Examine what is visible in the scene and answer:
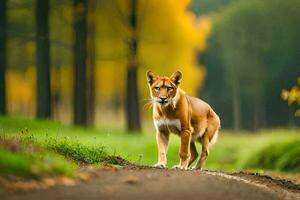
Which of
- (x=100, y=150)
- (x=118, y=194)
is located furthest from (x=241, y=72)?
(x=118, y=194)

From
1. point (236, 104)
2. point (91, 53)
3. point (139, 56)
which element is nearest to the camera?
point (139, 56)

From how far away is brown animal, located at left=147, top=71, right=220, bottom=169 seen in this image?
13.1m

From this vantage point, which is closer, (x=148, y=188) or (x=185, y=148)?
(x=148, y=188)

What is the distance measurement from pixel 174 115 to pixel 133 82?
18.9 metres

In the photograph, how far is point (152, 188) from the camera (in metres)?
10.1

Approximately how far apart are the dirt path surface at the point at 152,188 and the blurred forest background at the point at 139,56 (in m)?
6.52

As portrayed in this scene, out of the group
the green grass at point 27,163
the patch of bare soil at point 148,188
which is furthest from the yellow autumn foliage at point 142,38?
the green grass at point 27,163

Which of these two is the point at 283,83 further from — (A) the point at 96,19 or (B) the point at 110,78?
(A) the point at 96,19

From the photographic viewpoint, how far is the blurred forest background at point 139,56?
103ft

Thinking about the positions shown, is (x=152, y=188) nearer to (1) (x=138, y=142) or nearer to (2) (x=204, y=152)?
(2) (x=204, y=152)

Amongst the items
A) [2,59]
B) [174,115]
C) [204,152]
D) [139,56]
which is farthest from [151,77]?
[139,56]

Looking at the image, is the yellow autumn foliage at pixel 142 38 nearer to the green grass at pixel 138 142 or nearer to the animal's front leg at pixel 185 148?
the green grass at pixel 138 142

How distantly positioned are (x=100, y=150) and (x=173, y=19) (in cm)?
2125

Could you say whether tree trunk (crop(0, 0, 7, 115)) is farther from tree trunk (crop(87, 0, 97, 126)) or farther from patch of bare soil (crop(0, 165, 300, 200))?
patch of bare soil (crop(0, 165, 300, 200))
